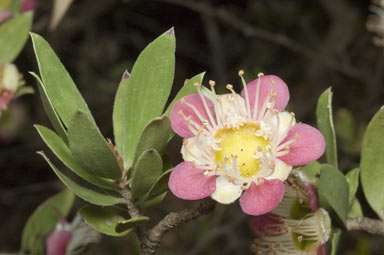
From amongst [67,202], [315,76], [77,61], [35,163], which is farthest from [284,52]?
[67,202]

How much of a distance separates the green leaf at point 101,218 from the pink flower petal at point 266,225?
0.90 ft

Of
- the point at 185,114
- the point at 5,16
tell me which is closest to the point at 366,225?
the point at 185,114

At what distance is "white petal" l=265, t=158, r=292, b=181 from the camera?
1.05m

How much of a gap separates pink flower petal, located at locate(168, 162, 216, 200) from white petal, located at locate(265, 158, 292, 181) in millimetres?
105

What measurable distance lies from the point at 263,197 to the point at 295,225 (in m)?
0.21

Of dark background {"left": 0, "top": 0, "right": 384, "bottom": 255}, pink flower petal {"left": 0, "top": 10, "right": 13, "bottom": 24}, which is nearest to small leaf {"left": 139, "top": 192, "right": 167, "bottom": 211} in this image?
pink flower petal {"left": 0, "top": 10, "right": 13, "bottom": 24}

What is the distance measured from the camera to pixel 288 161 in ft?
3.45

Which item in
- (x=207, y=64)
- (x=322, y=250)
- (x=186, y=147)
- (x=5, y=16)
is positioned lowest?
(x=207, y=64)

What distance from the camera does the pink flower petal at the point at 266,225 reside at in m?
1.21

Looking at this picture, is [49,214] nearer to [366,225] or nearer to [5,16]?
[5,16]

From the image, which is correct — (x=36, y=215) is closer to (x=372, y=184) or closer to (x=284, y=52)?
(x=372, y=184)

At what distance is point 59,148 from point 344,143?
6.38 feet

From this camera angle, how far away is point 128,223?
40.2 inches

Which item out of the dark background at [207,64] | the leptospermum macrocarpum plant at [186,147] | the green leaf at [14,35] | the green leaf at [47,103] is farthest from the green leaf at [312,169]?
the dark background at [207,64]
